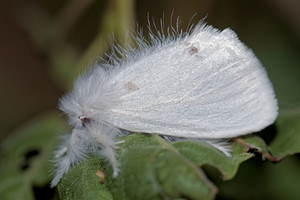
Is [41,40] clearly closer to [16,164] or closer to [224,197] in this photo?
[16,164]

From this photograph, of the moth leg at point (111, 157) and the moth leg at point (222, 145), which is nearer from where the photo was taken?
the moth leg at point (111, 157)

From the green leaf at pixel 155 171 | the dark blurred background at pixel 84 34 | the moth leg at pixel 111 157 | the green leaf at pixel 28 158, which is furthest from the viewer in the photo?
the dark blurred background at pixel 84 34

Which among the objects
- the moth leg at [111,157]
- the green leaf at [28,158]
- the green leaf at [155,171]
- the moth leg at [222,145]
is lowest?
the moth leg at [222,145]

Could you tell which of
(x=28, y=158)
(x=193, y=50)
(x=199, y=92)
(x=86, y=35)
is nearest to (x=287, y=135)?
(x=199, y=92)

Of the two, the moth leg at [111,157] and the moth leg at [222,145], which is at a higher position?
the moth leg at [111,157]

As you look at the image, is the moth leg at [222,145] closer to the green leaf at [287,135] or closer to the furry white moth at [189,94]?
the furry white moth at [189,94]

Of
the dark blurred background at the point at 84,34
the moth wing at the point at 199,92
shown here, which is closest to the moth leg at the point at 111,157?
the moth wing at the point at 199,92
